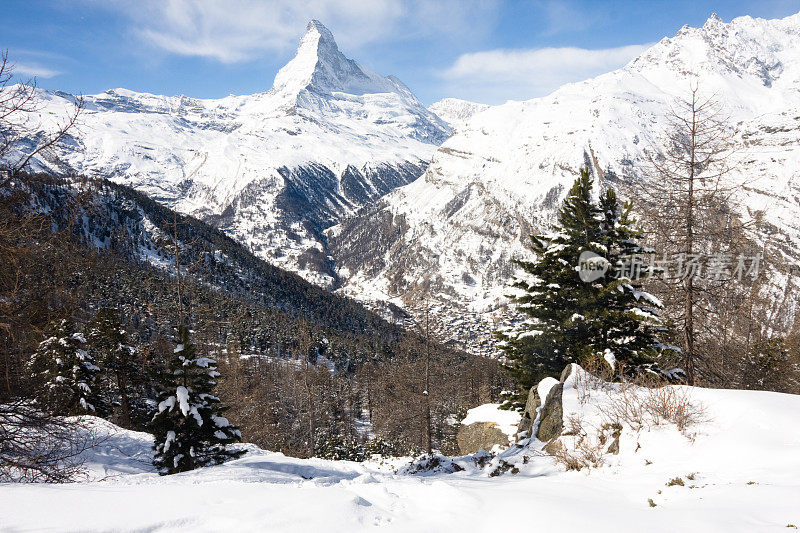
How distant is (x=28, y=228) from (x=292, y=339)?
12428cm

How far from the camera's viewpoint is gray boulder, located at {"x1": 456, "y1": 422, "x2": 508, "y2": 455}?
17.8 meters

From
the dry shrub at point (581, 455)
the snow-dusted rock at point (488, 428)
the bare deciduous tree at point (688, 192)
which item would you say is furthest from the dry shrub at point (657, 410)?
the snow-dusted rock at point (488, 428)

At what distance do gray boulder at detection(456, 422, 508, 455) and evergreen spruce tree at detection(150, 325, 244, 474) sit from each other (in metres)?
10.9

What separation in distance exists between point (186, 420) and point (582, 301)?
1655cm

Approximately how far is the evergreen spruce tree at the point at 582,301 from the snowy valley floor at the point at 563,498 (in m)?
7.03

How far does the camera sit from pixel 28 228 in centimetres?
805

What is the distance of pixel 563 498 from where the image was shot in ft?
21.4

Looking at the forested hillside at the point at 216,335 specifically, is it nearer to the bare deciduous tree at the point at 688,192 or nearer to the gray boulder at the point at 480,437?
the gray boulder at the point at 480,437

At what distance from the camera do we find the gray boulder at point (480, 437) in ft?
58.4

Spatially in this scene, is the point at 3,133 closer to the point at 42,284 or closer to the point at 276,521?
the point at 42,284

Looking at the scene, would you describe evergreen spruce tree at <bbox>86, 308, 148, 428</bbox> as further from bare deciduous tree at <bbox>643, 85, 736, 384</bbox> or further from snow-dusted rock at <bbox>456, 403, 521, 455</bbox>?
bare deciduous tree at <bbox>643, 85, 736, 384</bbox>

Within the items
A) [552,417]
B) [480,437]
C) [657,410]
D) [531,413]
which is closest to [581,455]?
[657,410]

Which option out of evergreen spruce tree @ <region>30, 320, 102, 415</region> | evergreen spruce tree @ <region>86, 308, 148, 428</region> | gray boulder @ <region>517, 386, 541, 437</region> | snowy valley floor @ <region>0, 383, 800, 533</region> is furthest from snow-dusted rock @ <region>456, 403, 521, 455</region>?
evergreen spruce tree @ <region>86, 308, 148, 428</region>

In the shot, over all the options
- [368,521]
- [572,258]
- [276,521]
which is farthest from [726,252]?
[276,521]
